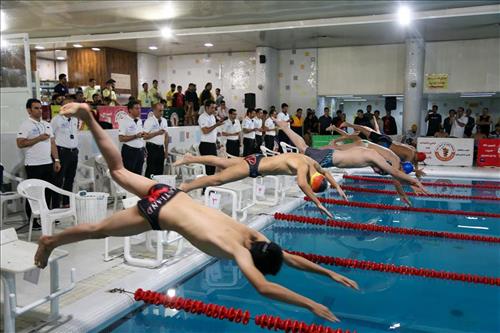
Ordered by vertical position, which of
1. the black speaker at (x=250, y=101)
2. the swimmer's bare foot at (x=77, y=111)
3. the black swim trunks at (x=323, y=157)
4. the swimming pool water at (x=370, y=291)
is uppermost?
the black speaker at (x=250, y=101)

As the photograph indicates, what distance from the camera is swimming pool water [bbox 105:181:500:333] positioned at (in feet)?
11.4

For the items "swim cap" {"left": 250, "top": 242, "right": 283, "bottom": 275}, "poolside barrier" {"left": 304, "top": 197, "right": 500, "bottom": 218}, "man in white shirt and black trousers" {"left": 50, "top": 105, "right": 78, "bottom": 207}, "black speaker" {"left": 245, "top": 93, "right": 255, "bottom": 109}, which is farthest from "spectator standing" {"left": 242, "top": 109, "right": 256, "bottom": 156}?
"swim cap" {"left": 250, "top": 242, "right": 283, "bottom": 275}

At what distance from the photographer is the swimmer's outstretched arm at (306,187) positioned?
422 cm

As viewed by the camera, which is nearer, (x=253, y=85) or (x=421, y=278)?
(x=421, y=278)

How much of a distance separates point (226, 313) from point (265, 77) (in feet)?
40.1

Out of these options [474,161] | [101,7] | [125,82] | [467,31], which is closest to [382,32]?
[467,31]

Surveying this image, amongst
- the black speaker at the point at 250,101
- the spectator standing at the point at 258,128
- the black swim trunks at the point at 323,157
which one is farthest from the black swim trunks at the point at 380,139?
the black speaker at the point at 250,101

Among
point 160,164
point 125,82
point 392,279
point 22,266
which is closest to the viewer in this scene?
point 22,266

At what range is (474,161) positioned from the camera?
12.2m

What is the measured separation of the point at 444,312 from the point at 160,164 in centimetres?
500

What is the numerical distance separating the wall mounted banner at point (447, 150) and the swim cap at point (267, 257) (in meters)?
10.4

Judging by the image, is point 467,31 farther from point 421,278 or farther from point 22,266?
point 22,266

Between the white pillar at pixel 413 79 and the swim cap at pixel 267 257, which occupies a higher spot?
the white pillar at pixel 413 79

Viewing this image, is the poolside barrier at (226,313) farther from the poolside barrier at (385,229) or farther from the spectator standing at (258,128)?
the spectator standing at (258,128)
